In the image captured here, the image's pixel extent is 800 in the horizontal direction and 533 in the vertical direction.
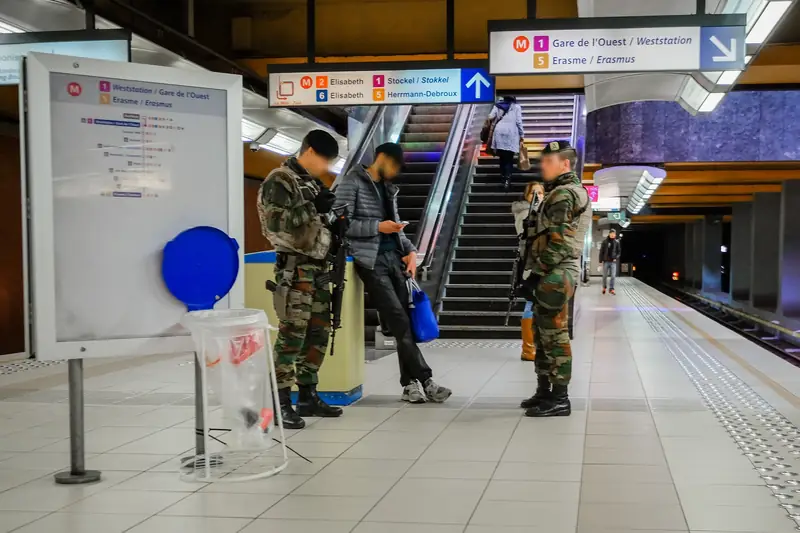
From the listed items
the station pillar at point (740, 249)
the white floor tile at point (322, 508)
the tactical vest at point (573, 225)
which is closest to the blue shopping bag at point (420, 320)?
the tactical vest at point (573, 225)

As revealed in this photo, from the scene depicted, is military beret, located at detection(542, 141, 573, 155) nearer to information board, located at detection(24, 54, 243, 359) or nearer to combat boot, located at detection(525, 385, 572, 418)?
combat boot, located at detection(525, 385, 572, 418)

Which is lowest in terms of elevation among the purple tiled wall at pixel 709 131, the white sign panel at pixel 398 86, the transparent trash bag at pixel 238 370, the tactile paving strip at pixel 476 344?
the tactile paving strip at pixel 476 344

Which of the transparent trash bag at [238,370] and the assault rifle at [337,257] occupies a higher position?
the assault rifle at [337,257]

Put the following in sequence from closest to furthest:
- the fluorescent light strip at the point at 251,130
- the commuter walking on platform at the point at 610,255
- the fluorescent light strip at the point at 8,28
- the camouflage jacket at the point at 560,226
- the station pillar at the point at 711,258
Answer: the camouflage jacket at the point at 560,226 → the fluorescent light strip at the point at 8,28 → the fluorescent light strip at the point at 251,130 → the commuter walking on platform at the point at 610,255 → the station pillar at the point at 711,258

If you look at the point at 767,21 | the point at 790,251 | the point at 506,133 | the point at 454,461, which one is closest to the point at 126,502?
the point at 454,461

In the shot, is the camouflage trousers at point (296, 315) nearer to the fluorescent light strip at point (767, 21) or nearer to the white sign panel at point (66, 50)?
the white sign panel at point (66, 50)

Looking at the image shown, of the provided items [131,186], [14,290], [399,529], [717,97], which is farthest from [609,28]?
[14,290]

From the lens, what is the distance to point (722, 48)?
7211 mm

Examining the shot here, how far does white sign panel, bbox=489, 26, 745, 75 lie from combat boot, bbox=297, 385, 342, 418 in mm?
3186

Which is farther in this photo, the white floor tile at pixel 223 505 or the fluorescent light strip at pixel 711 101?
the fluorescent light strip at pixel 711 101

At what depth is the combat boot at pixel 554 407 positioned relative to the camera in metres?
5.96

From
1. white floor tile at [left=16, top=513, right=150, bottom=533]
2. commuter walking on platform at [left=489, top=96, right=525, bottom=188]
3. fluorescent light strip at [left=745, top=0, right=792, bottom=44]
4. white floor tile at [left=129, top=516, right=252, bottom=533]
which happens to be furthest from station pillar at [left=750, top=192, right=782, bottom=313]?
white floor tile at [left=16, top=513, right=150, bottom=533]

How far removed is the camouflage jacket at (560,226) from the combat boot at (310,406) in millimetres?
1603

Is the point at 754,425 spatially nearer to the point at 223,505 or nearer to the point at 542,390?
the point at 542,390
